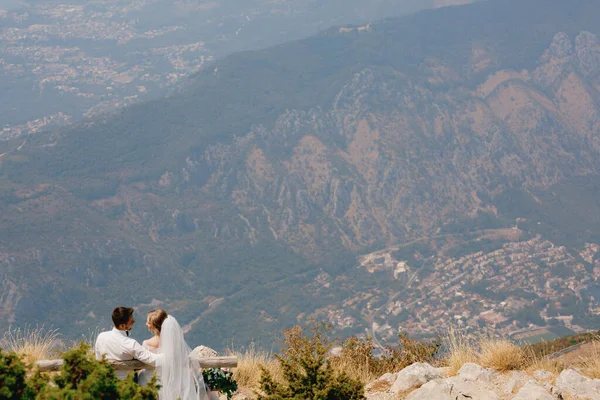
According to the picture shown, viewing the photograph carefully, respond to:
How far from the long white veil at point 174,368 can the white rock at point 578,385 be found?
7.22 m

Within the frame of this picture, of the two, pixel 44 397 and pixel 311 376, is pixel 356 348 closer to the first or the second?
pixel 311 376

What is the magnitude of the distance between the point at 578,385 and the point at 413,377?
3.23 meters

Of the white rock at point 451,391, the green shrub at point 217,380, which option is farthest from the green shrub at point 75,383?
the white rock at point 451,391

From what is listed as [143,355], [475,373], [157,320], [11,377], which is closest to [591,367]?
[475,373]

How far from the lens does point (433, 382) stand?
1365 cm

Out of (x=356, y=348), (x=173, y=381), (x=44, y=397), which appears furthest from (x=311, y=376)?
(x=356, y=348)

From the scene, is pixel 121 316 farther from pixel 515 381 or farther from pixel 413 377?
pixel 515 381

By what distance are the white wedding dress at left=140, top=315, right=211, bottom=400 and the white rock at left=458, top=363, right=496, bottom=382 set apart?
19.2ft

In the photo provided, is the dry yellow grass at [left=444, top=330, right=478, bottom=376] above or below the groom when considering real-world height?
below

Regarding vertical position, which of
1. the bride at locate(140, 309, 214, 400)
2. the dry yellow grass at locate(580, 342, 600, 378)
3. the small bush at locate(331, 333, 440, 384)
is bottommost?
the dry yellow grass at locate(580, 342, 600, 378)

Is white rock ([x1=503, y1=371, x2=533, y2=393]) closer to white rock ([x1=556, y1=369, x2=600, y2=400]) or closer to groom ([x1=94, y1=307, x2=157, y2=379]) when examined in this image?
white rock ([x1=556, y1=369, x2=600, y2=400])

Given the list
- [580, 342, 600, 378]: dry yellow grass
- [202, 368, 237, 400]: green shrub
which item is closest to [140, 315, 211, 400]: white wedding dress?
[202, 368, 237, 400]: green shrub

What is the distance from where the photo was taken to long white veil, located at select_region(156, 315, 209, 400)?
37.5 feet

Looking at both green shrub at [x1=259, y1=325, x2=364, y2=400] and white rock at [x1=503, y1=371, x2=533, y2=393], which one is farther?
white rock at [x1=503, y1=371, x2=533, y2=393]
